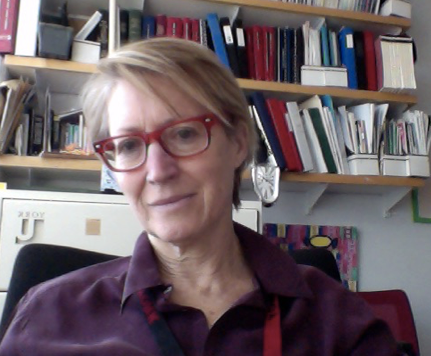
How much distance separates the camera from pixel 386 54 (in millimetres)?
2023

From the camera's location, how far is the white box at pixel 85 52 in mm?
1795

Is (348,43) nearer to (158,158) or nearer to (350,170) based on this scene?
(350,170)

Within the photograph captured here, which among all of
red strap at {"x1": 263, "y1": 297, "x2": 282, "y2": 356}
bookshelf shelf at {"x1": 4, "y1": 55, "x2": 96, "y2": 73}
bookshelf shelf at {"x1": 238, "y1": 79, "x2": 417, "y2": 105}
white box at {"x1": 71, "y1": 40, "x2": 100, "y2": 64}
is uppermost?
white box at {"x1": 71, "y1": 40, "x2": 100, "y2": 64}

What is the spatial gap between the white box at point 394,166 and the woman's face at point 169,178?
4.21 feet

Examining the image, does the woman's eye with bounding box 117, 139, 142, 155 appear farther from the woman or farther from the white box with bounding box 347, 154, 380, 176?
the white box with bounding box 347, 154, 380, 176

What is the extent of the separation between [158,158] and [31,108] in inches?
47.0

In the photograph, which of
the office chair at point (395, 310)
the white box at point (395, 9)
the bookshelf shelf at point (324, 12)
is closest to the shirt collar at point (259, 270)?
the office chair at point (395, 310)

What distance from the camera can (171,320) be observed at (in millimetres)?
810

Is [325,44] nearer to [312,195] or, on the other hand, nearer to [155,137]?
[312,195]

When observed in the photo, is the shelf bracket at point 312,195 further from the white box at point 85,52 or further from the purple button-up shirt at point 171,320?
the purple button-up shirt at point 171,320

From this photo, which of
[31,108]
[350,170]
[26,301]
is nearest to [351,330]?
[26,301]

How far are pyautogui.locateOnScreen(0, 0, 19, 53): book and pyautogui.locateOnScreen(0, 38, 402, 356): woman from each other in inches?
38.2

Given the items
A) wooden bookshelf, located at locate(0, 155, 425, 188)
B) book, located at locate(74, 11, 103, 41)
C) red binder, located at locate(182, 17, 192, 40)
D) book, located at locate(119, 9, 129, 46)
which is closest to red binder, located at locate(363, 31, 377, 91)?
wooden bookshelf, located at locate(0, 155, 425, 188)

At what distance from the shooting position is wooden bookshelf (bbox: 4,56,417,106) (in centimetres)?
170
